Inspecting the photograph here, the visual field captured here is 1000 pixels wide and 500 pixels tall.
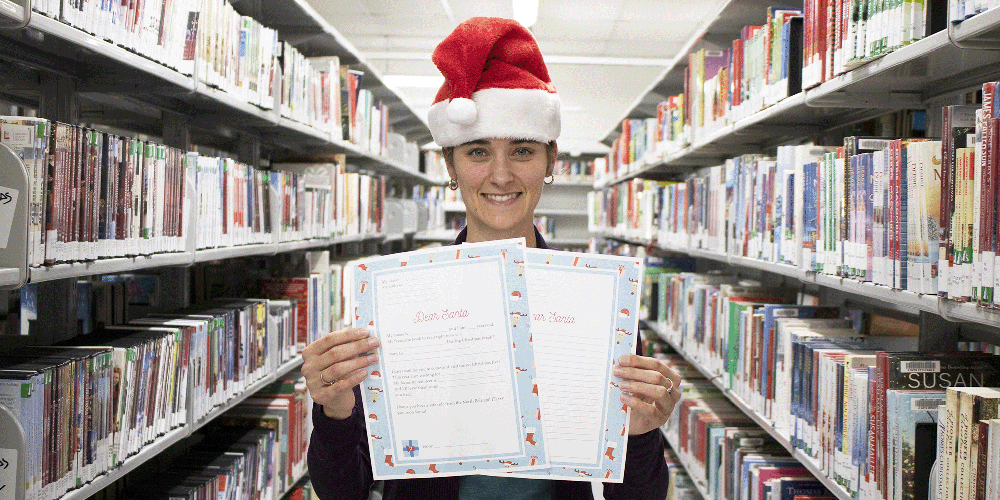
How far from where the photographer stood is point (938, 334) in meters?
1.70

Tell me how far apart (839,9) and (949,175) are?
0.69 m

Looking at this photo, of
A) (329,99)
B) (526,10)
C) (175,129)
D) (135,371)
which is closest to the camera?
(135,371)

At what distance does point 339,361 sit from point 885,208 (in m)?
1.15

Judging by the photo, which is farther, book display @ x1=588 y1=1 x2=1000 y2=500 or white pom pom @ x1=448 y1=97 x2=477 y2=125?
white pom pom @ x1=448 y1=97 x2=477 y2=125

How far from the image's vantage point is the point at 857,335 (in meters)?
1.95

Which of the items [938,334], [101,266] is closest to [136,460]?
[101,266]

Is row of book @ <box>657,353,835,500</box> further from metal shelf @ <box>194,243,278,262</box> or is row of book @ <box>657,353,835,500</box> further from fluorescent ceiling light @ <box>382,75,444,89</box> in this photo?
fluorescent ceiling light @ <box>382,75,444,89</box>

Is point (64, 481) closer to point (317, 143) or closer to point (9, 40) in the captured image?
point (9, 40)

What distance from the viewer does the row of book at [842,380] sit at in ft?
4.52

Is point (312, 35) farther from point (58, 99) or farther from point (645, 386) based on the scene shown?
point (645, 386)

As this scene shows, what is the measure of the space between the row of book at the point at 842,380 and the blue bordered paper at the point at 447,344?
2.46ft

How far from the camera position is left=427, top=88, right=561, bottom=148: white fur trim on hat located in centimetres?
143

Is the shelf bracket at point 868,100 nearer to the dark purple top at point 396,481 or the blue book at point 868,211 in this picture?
the blue book at point 868,211

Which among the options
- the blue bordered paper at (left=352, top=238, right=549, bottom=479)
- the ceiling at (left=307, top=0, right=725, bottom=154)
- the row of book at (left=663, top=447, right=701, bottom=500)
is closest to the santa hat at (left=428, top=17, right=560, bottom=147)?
the blue bordered paper at (left=352, top=238, right=549, bottom=479)
